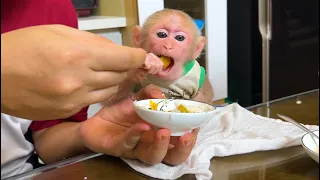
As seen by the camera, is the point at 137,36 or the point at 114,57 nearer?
the point at 114,57

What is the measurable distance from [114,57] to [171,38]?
31 centimetres

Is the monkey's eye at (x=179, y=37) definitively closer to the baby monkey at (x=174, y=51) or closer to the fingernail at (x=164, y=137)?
the baby monkey at (x=174, y=51)

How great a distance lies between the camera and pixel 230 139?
1.84ft

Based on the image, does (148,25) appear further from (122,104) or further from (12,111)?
(12,111)

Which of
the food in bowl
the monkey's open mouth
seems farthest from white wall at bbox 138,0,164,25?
the food in bowl

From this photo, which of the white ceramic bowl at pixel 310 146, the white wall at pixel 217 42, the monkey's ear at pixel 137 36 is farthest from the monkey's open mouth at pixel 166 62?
the white wall at pixel 217 42

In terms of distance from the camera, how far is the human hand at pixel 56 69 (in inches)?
10.6

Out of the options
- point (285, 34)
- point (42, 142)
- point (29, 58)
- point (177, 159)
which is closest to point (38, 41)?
point (29, 58)

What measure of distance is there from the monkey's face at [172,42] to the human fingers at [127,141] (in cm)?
13

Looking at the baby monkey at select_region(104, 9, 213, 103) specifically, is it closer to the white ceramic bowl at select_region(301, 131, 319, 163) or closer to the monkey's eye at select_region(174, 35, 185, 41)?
the monkey's eye at select_region(174, 35, 185, 41)

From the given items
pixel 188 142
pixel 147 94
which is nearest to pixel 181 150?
pixel 188 142

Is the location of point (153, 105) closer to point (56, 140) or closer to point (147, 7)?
point (56, 140)

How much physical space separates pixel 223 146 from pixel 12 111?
1.04ft

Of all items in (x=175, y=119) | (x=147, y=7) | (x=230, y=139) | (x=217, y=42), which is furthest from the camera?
(x=217, y=42)
